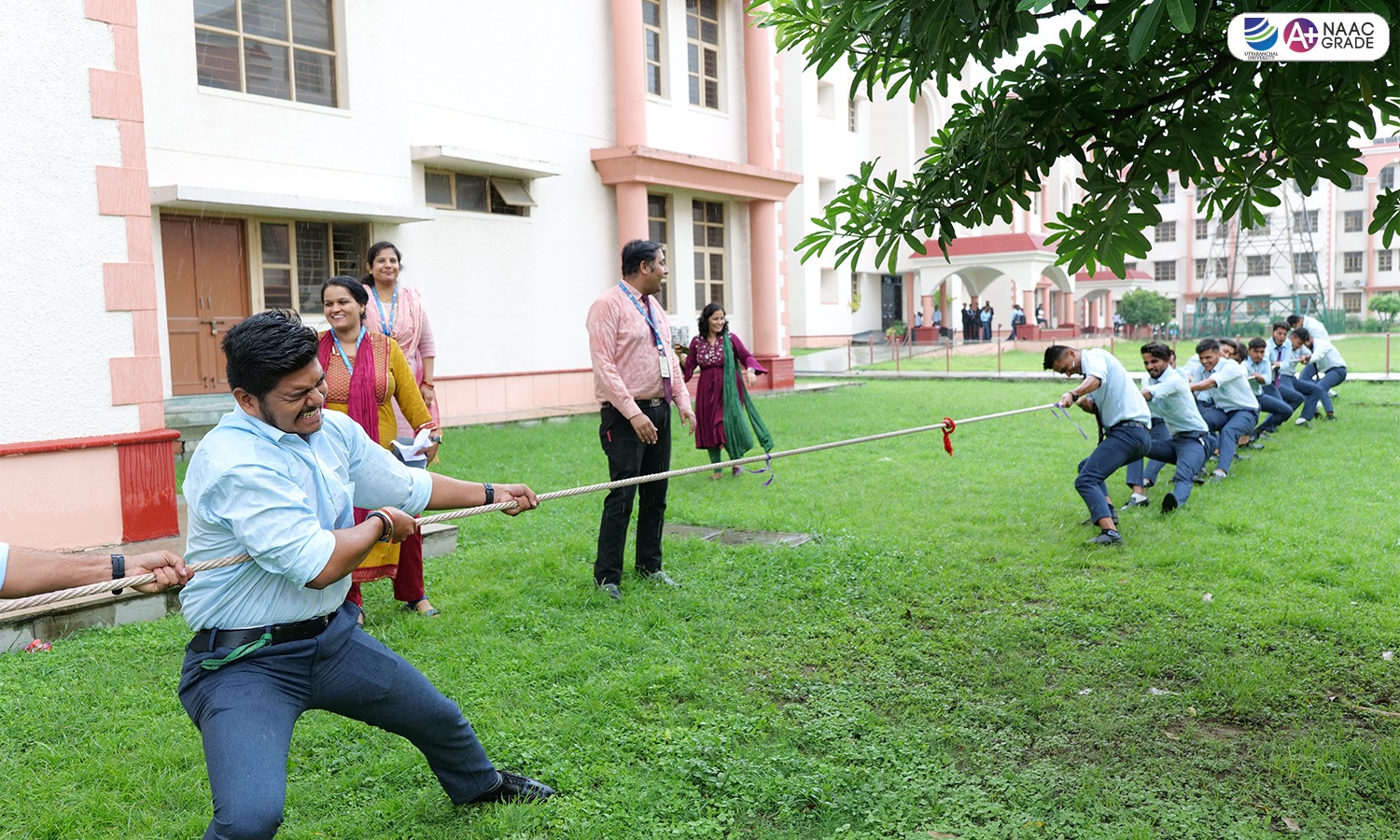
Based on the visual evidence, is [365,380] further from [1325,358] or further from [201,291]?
[1325,358]

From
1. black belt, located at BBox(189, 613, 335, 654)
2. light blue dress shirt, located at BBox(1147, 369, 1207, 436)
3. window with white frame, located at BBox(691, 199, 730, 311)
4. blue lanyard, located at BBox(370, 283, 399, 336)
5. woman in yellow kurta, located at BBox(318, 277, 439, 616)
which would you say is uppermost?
window with white frame, located at BBox(691, 199, 730, 311)

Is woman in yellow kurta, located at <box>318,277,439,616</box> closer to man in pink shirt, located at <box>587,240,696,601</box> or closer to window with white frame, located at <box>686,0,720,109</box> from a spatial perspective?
man in pink shirt, located at <box>587,240,696,601</box>

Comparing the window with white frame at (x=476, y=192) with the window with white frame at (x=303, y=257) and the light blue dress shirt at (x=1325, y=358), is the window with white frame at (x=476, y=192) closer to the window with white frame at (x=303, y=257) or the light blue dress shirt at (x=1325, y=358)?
the window with white frame at (x=303, y=257)

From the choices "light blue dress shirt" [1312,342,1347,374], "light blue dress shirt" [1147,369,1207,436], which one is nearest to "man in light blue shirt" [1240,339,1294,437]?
"light blue dress shirt" [1312,342,1347,374]

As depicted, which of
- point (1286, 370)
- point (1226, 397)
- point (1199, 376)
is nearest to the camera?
point (1226, 397)

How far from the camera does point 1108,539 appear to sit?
7.18 meters

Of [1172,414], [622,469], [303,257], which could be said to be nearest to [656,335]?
[622,469]

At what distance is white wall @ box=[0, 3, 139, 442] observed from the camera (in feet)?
20.5

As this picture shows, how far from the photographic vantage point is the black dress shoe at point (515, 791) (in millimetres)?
3578

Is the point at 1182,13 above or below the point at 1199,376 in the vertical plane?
above

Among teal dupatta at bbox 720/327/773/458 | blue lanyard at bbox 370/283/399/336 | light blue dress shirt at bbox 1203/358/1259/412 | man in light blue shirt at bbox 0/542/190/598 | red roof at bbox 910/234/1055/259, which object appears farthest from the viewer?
red roof at bbox 910/234/1055/259

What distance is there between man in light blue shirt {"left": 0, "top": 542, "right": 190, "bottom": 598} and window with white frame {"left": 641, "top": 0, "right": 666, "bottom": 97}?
16.0 metres

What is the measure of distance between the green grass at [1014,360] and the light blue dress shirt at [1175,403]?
1580 centimetres

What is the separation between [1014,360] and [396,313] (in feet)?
79.5
